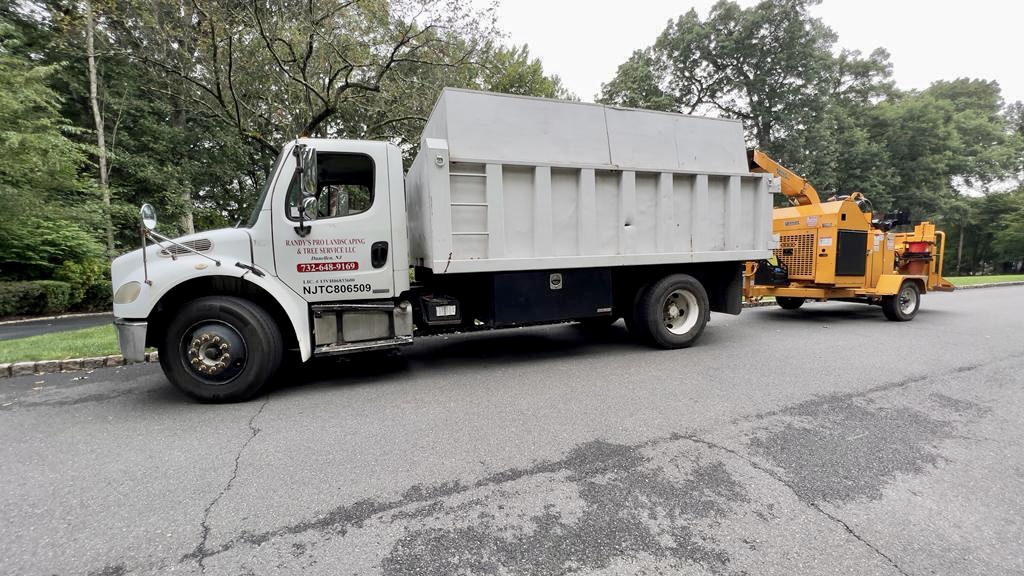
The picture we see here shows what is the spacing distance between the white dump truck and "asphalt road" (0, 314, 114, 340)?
7.36 metres

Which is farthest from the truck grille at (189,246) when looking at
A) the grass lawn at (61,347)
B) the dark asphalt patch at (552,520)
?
the dark asphalt patch at (552,520)

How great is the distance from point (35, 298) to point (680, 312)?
1526cm

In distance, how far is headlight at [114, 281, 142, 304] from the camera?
3893mm

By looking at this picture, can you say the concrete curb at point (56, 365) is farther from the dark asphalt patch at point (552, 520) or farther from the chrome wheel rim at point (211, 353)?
the dark asphalt patch at point (552, 520)

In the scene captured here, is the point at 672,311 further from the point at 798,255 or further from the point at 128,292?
the point at 128,292

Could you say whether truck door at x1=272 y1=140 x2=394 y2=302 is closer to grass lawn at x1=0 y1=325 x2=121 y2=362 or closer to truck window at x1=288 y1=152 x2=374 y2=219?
truck window at x1=288 y1=152 x2=374 y2=219

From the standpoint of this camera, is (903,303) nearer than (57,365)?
No

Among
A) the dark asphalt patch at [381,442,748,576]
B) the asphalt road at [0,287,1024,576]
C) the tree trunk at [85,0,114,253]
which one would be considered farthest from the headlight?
the tree trunk at [85,0,114,253]

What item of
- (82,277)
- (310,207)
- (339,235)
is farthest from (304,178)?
(82,277)

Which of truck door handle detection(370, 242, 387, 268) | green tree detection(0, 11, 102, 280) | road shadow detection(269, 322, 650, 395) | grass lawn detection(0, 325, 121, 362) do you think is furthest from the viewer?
green tree detection(0, 11, 102, 280)

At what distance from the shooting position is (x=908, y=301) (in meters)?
8.54

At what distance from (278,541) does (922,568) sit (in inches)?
115

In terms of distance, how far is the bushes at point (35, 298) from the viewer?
10.3 m

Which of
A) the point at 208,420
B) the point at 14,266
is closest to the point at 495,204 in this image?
the point at 208,420
